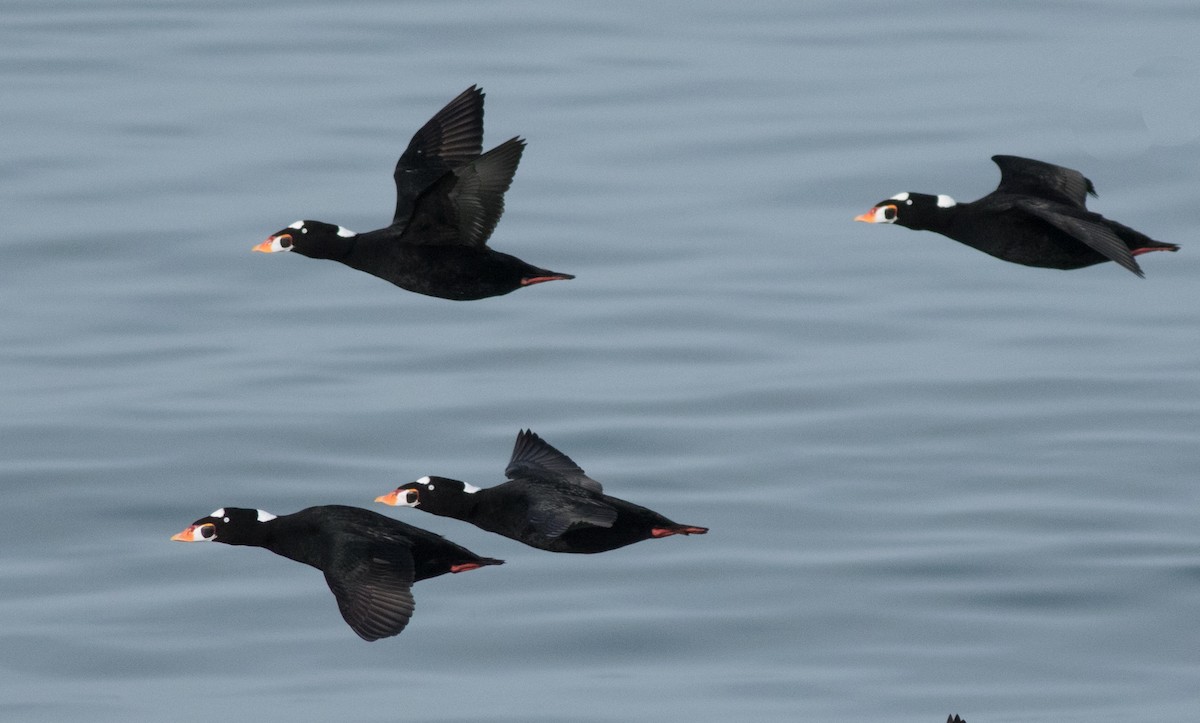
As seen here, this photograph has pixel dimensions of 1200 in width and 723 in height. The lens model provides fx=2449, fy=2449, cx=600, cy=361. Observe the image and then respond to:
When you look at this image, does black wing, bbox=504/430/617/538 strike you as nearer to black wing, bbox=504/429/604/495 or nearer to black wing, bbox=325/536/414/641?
black wing, bbox=504/429/604/495

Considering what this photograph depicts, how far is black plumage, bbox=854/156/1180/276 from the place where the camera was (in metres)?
14.3

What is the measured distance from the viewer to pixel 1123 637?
50.9m

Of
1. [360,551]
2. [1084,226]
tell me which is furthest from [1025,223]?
[360,551]

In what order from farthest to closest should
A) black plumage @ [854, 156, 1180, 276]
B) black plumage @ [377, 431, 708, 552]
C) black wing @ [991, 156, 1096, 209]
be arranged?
1. black wing @ [991, 156, 1096, 209]
2. black plumage @ [377, 431, 708, 552]
3. black plumage @ [854, 156, 1180, 276]

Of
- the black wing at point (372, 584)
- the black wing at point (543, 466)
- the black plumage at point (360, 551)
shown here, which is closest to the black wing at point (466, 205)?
the black wing at point (543, 466)

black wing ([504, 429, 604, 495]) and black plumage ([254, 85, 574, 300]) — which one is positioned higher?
black plumage ([254, 85, 574, 300])

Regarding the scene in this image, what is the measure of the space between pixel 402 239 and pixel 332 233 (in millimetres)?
696

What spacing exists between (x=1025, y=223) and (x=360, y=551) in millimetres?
4396

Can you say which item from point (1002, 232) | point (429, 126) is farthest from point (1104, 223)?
point (429, 126)

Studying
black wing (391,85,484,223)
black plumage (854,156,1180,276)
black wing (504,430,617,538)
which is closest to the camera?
black wing (504,430,617,538)

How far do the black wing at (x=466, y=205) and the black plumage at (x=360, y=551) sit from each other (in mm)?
1745

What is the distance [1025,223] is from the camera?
1462 centimetres

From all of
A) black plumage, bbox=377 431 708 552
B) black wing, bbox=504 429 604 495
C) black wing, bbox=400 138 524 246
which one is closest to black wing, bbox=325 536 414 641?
black plumage, bbox=377 431 708 552

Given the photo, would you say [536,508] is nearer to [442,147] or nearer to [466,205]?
[466,205]
